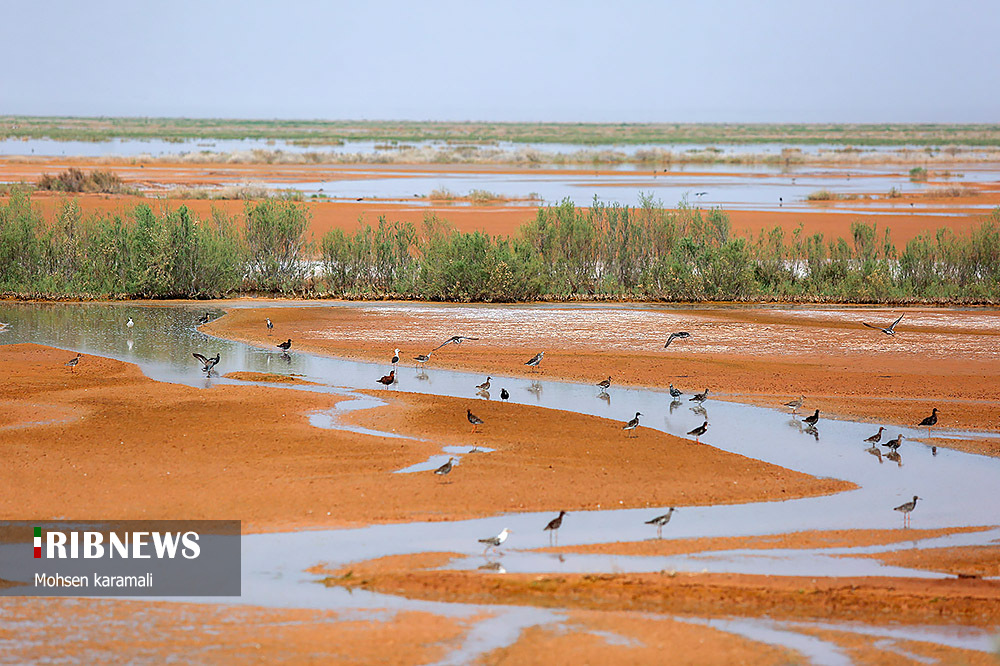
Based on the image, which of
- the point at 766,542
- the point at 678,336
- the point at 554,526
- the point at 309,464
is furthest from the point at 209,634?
the point at 678,336

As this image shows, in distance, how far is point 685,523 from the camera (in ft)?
36.3

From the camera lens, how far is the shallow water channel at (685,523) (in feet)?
28.7

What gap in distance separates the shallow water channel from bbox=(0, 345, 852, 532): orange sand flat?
40cm

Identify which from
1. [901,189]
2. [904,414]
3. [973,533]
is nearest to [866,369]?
[904,414]

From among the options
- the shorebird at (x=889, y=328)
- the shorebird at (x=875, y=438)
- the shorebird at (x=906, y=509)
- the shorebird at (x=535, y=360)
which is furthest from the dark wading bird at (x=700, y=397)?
the shorebird at (x=889, y=328)

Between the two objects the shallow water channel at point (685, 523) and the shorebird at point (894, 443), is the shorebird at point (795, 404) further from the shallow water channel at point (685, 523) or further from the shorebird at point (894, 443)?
the shorebird at point (894, 443)

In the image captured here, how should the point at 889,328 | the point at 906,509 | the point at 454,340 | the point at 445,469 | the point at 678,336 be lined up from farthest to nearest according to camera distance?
the point at 889,328, the point at 678,336, the point at 454,340, the point at 445,469, the point at 906,509

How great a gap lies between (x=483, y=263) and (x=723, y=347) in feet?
27.2

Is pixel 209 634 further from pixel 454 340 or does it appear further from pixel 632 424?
pixel 454 340

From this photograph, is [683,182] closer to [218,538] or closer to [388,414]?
[388,414]

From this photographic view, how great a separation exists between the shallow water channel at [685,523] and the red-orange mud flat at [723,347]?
0.97 metres

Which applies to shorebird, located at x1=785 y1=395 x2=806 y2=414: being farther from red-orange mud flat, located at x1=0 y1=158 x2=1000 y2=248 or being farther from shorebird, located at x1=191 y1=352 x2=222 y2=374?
red-orange mud flat, located at x1=0 y1=158 x2=1000 y2=248

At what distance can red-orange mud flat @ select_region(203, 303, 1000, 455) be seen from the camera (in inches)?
679

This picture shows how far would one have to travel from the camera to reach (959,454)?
13922mm
